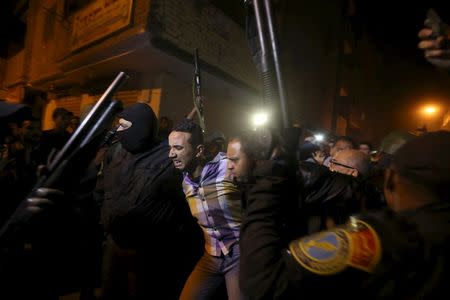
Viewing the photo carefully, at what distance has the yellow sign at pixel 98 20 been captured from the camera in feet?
22.3

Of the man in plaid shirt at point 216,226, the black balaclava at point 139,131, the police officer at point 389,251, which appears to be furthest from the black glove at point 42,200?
the black balaclava at point 139,131

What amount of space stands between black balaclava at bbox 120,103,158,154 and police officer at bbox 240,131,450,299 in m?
2.26

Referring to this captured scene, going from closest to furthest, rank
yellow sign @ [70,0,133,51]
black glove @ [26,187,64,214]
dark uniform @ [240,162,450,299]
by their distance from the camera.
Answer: dark uniform @ [240,162,450,299] → black glove @ [26,187,64,214] → yellow sign @ [70,0,133,51]

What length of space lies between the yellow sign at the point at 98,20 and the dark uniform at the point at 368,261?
696 cm

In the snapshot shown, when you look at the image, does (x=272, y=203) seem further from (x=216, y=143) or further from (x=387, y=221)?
(x=216, y=143)

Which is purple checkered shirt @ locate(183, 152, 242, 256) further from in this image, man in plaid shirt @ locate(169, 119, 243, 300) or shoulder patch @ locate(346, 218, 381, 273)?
shoulder patch @ locate(346, 218, 381, 273)

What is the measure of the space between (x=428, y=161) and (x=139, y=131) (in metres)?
2.73

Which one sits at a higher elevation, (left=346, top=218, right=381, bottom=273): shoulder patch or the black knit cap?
the black knit cap

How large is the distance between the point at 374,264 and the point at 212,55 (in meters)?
7.94

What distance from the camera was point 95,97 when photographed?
9.59 metres

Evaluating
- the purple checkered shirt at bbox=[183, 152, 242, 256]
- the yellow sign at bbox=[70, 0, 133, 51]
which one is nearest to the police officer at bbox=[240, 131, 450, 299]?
the purple checkered shirt at bbox=[183, 152, 242, 256]

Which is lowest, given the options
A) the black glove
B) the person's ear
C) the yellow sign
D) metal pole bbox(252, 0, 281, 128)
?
the black glove

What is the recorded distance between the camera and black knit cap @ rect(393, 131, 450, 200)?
0.91 m

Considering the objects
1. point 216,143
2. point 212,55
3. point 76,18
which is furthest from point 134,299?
point 76,18
